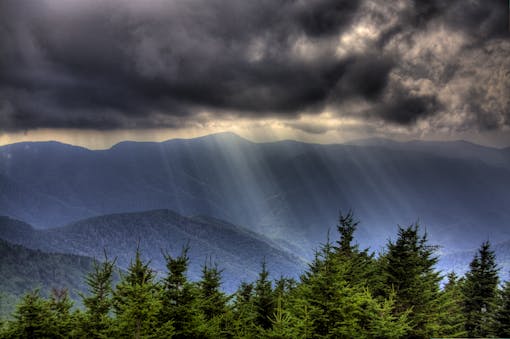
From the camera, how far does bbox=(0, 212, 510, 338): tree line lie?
2192 centimetres

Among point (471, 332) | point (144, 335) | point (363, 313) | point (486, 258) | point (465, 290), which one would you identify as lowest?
point (144, 335)

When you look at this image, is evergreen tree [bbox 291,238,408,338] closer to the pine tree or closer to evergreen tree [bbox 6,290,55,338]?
the pine tree

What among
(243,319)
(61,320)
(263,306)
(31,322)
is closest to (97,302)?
(61,320)

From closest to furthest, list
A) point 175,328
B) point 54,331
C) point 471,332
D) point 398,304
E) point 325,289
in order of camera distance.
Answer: point 325,289 < point 175,328 < point 398,304 < point 54,331 < point 471,332

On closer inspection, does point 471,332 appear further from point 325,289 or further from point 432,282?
point 325,289

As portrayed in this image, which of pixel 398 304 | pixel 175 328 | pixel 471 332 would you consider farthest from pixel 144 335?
pixel 471 332

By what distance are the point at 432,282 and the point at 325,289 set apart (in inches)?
433

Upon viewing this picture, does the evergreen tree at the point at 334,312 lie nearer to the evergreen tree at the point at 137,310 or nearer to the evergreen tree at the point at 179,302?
the evergreen tree at the point at 179,302

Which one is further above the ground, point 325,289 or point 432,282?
point 432,282

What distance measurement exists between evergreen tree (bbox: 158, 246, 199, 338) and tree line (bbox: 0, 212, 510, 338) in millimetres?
58

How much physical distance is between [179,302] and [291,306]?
7.22 meters

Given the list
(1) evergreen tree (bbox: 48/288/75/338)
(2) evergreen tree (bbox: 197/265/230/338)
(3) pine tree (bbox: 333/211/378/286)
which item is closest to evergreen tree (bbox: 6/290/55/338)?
(1) evergreen tree (bbox: 48/288/75/338)

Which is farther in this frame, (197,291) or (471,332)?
(471,332)

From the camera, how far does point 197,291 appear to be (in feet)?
86.2
